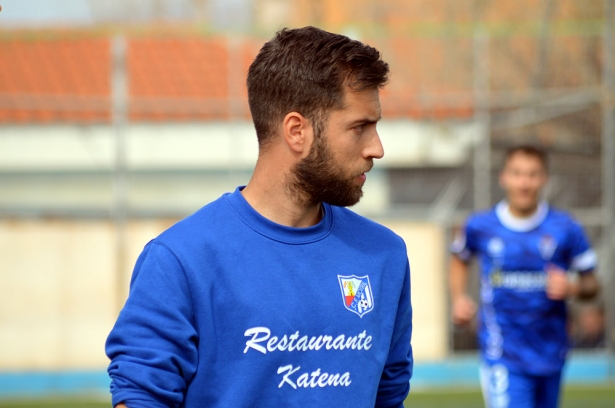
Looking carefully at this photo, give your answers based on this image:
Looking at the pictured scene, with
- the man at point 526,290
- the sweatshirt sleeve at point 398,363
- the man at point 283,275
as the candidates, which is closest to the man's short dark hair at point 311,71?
the man at point 283,275

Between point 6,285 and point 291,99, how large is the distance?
29.3ft

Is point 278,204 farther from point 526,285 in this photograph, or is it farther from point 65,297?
point 65,297

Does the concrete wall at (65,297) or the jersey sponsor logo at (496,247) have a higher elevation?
the jersey sponsor logo at (496,247)

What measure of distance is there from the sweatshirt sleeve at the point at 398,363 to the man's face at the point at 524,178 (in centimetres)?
345

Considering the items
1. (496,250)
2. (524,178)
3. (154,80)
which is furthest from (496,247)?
(154,80)

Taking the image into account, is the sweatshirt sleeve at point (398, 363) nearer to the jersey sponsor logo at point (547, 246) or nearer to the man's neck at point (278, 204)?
the man's neck at point (278, 204)

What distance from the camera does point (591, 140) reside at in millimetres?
11109

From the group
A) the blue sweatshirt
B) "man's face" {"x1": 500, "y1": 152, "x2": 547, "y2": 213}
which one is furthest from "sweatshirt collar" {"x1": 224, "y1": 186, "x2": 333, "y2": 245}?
A: "man's face" {"x1": 500, "y1": 152, "x2": 547, "y2": 213}

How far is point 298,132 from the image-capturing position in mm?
2199

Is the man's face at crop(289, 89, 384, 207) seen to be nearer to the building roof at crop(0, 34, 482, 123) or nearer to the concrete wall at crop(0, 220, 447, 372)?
the concrete wall at crop(0, 220, 447, 372)

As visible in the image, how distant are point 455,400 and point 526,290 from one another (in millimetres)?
3994

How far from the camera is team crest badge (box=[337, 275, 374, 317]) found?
85.5 inches

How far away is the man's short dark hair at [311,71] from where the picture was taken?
2.12 meters

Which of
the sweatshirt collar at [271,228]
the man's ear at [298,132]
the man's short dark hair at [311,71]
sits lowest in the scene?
the sweatshirt collar at [271,228]
